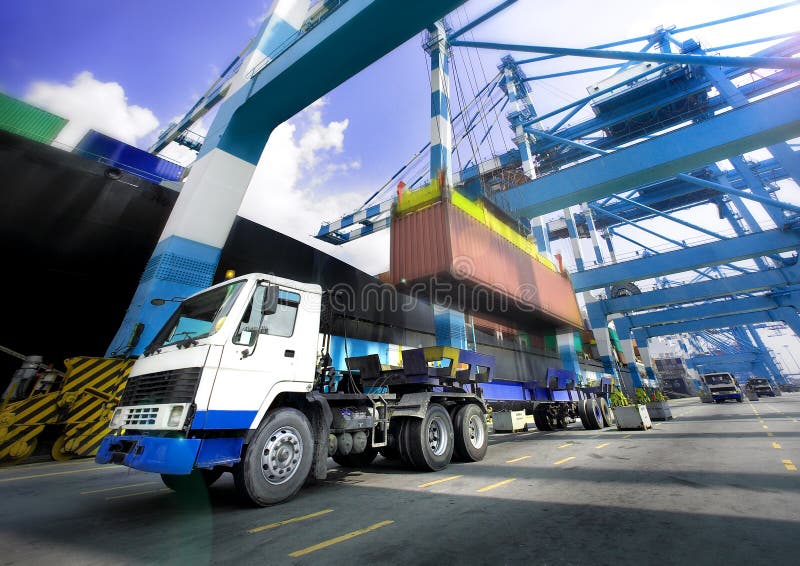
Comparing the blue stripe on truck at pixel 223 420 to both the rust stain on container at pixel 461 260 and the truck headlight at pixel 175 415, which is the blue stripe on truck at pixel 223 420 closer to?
the truck headlight at pixel 175 415

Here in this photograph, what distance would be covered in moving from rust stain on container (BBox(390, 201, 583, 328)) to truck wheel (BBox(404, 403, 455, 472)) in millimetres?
4039

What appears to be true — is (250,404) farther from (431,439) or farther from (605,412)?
(605,412)

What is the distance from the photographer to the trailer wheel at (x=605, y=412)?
13.2 meters

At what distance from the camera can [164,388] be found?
374cm

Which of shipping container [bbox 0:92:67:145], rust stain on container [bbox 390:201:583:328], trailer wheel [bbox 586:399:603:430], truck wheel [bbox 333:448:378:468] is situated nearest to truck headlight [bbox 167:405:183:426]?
truck wheel [bbox 333:448:378:468]

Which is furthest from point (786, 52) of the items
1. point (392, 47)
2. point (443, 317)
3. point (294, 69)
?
point (294, 69)

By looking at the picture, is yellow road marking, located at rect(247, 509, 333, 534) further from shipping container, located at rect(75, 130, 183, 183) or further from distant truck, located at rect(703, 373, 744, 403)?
distant truck, located at rect(703, 373, 744, 403)

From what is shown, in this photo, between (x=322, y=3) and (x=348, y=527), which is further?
(x=322, y=3)

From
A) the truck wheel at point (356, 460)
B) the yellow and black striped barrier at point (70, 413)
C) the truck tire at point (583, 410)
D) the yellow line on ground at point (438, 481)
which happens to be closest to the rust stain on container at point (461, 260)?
the truck tire at point (583, 410)

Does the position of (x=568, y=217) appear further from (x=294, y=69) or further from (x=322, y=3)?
(x=294, y=69)

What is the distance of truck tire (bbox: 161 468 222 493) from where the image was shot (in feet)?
15.6

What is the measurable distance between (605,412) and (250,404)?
14.2 m

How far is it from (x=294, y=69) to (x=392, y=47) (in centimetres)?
322

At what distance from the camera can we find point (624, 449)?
770 cm
